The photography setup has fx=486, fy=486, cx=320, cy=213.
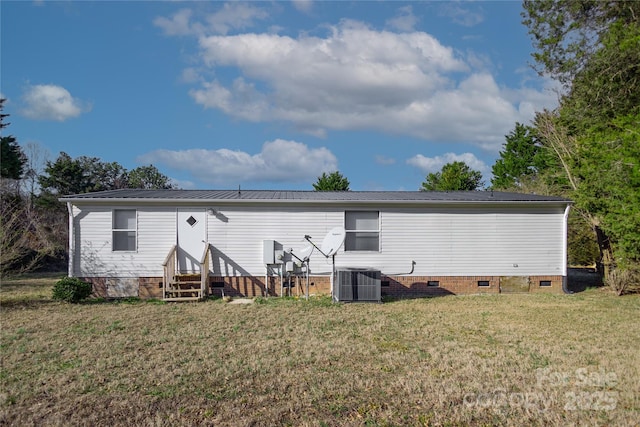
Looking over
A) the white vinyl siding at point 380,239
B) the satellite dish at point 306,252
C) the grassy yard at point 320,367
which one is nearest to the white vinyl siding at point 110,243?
the white vinyl siding at point 380,239

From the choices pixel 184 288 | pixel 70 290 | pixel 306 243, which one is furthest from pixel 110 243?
pixel 306 243

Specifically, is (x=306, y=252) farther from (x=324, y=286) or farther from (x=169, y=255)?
(x=169, y=255)

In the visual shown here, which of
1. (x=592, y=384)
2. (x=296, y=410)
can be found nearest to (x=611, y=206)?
(x=592, y=384)

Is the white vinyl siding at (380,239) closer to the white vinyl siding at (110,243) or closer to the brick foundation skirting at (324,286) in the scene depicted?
the white vinyl siding at (110,243)

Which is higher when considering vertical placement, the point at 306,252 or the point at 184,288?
the point at 306,252

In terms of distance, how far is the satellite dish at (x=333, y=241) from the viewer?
37.3 feet

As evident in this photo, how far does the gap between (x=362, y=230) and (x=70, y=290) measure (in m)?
7.23

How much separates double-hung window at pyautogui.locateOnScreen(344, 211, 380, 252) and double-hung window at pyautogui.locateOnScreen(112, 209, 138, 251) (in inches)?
216

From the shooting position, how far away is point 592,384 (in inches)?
209

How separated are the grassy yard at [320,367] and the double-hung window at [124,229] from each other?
2.44 metres

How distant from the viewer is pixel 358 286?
37.7 ft

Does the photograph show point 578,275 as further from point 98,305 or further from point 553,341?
point 98,305

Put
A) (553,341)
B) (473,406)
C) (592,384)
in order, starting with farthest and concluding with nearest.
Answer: (553,341) → (592,384) → (473,406)

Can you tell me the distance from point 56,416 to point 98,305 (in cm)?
728
